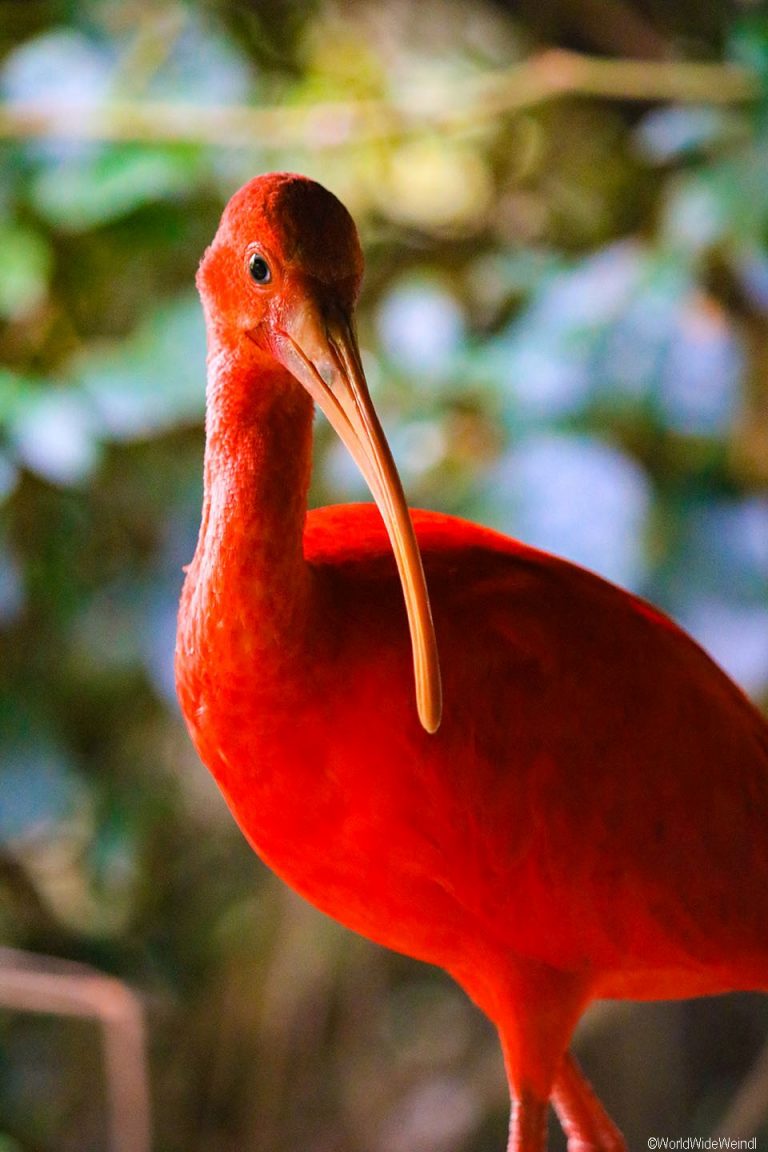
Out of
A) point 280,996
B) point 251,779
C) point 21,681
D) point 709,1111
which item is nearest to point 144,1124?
point 280,996

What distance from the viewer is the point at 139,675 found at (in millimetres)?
2043

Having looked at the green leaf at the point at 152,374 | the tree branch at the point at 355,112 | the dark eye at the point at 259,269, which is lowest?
the green leaf at the point at 152,374

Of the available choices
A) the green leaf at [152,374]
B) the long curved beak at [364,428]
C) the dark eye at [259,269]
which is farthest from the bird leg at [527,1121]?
the green leaf at [152,374]

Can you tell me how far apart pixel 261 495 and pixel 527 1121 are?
1.51 ft

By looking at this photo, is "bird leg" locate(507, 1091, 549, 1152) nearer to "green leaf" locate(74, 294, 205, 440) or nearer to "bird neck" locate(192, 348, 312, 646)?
"bird neck" locate(192, 348, 312, 646)

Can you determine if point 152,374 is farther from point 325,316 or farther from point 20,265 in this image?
point 325,316

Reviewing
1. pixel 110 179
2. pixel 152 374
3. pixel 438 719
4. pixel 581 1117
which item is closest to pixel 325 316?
pixel 438 719

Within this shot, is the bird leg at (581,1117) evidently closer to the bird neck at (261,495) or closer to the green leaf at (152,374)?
the bird neck at (261,495)

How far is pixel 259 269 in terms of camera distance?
81 cm

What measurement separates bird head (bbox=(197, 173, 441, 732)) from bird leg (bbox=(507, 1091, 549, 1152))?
1.13 ft

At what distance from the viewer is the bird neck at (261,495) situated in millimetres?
869

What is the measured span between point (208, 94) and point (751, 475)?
82 cm

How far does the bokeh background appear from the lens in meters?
1.74

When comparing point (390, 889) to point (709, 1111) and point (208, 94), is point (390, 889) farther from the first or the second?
point (709, 1111)
